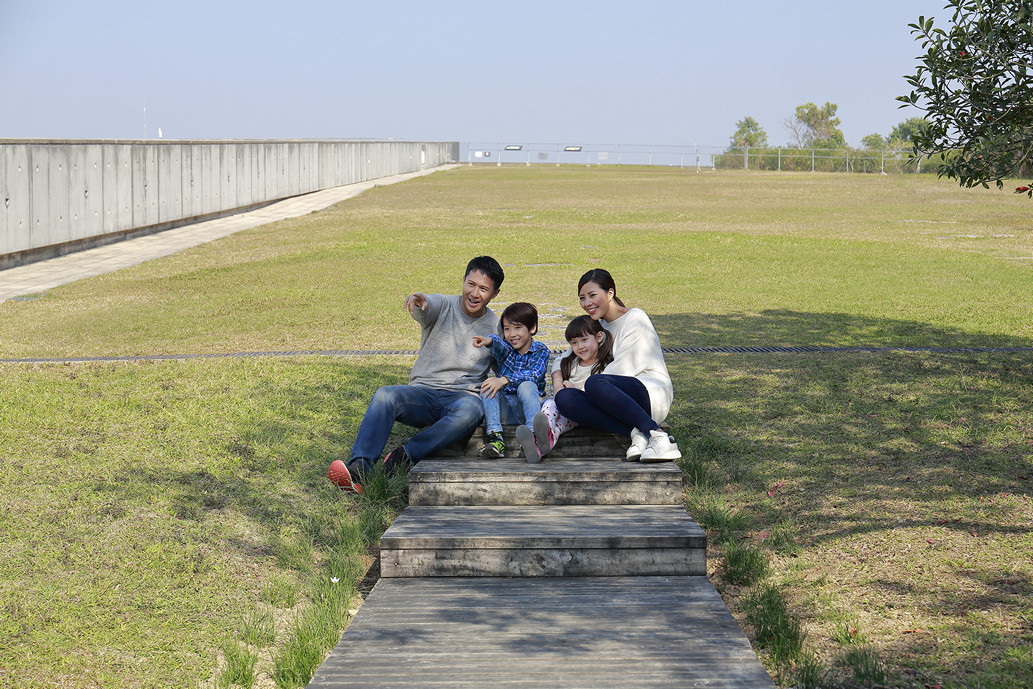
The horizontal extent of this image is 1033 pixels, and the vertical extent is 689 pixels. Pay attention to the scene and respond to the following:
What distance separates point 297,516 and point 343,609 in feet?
3.93

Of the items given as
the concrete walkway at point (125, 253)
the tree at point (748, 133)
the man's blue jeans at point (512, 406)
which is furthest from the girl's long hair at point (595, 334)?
the tree at point (748, 133)

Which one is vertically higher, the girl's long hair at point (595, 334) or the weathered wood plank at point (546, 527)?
the girl's long hair at point (595, 334)

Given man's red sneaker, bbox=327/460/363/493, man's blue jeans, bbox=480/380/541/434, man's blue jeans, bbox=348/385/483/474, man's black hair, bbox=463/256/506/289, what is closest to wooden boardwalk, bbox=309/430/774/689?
man's blue jeans, bbox=348/385/483/474

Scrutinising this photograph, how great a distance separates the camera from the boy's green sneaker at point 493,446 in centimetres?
606

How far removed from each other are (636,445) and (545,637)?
195 cm

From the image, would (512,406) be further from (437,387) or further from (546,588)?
(546,588)

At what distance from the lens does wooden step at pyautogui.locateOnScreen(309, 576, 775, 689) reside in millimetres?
3684

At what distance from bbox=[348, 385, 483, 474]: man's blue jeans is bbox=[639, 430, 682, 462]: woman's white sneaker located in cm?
109

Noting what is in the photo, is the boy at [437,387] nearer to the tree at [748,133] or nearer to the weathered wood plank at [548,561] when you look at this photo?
the weathered wood plank at [548,561]

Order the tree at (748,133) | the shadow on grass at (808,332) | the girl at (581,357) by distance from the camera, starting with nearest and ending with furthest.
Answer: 1. the girl at (581,357)
2. the shadow on grass at (808,332)
3. the tree at (748,133)

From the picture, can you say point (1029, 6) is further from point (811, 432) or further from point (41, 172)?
point (41, 172)

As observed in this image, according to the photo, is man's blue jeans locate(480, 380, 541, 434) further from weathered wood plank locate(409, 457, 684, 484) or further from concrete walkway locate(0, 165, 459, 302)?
concrete walkway locate(0, 165, 459, 302)

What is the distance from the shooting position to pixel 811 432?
7.08m

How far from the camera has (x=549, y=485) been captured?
559 centimetres
